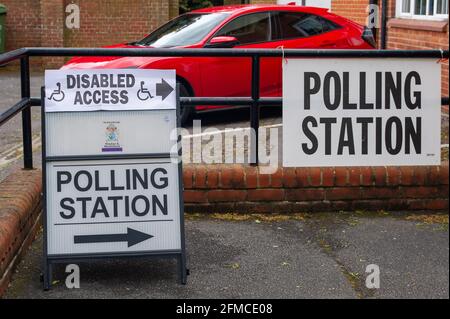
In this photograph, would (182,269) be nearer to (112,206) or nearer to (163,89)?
(112,206)

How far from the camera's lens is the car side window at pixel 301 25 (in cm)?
1091

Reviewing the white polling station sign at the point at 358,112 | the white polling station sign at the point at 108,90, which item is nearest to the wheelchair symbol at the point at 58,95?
the white polling station sign at the point at 108,90

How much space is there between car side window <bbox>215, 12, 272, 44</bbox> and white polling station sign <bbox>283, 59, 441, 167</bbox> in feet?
15.9

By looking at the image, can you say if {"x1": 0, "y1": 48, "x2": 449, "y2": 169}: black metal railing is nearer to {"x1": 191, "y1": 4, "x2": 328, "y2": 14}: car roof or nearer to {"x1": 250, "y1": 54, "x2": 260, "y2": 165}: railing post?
{"x1": 250, "y1": 54, "x2": 260, "y2": 165}: railing post

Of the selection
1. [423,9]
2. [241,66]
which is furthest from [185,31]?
[423,9]

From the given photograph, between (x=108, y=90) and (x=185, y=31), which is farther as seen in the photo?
(x=185, y=31)

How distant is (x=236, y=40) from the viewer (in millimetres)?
10086

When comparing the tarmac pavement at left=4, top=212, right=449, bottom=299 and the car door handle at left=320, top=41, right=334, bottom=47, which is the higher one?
the car door handle at left=320, top=41, right=334, bottom=47

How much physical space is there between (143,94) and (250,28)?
625 centimetres

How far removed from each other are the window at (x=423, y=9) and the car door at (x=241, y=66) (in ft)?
7.15

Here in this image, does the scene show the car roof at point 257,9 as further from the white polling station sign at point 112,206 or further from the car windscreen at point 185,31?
the white polling station sign at point 112,206

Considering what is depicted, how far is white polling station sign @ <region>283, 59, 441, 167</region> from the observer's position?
227 inches

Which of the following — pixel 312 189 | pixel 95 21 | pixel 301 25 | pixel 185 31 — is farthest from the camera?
pixel 95 21

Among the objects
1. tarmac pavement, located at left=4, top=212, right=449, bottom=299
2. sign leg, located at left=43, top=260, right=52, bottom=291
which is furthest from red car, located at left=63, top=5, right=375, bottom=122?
sign leg, located at left=43, top=260, right=52, bottom=291
